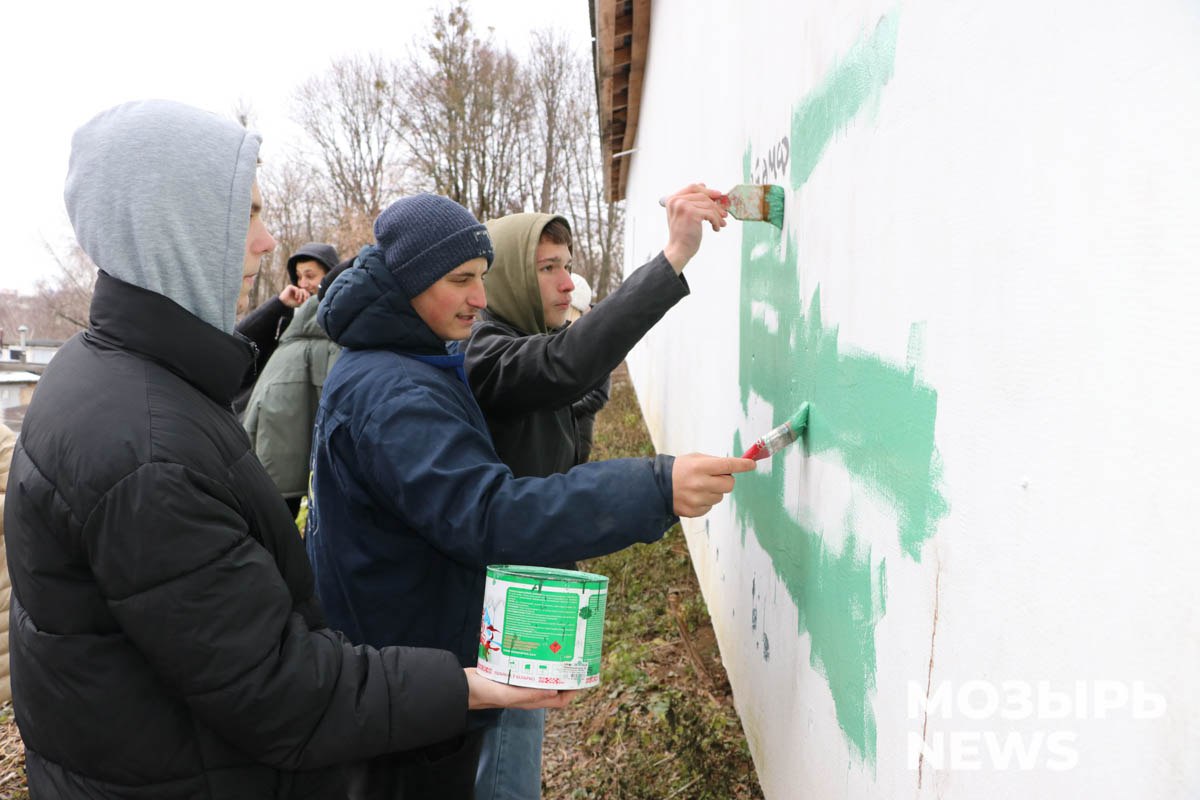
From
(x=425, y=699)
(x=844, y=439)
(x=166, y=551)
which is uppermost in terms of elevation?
(x=844, y=439)

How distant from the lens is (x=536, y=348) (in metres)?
2.31

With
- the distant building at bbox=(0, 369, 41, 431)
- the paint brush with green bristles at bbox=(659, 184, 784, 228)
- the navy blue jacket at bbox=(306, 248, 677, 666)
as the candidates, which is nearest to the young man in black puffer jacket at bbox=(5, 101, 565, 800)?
the navy blue jacket at bbox=(306, 248, 677, 666)

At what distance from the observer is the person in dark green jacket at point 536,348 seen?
84.4 inches

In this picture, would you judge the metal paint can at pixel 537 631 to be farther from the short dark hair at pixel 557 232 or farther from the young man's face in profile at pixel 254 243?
the short dark hair at pixel 557 232

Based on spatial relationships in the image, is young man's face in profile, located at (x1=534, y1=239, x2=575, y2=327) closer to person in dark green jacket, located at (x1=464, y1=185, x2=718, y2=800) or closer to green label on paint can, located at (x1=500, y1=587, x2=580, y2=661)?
person in dark green jacket, located at (x1=464, y1=185, x2=718, y2=800)

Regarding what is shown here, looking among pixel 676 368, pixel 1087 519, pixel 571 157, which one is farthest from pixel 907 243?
pixel 571 157

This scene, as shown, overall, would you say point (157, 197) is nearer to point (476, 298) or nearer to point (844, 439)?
point (476, 298)

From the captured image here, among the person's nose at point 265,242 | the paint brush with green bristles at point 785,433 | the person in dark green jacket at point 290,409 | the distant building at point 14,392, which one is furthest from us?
the distant building at point 14,392

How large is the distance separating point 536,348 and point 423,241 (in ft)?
1.49

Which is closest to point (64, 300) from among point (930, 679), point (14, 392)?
point (14, 392)

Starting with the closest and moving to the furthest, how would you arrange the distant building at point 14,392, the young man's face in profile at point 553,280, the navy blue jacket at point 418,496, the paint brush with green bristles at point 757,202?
the navy blue jacket at point 418,496 → the paint brush with green bristles at point 757,202 → the young man's face in profile at point 553,280 → the distant building at point 14,392

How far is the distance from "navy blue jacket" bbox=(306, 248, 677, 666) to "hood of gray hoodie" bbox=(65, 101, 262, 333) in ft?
1.64

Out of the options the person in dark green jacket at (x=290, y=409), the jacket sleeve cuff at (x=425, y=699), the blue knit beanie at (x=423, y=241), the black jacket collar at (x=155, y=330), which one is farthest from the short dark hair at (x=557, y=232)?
the person in dark green jacket at (x=290, y=409)

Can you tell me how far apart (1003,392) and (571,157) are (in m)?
27.5
